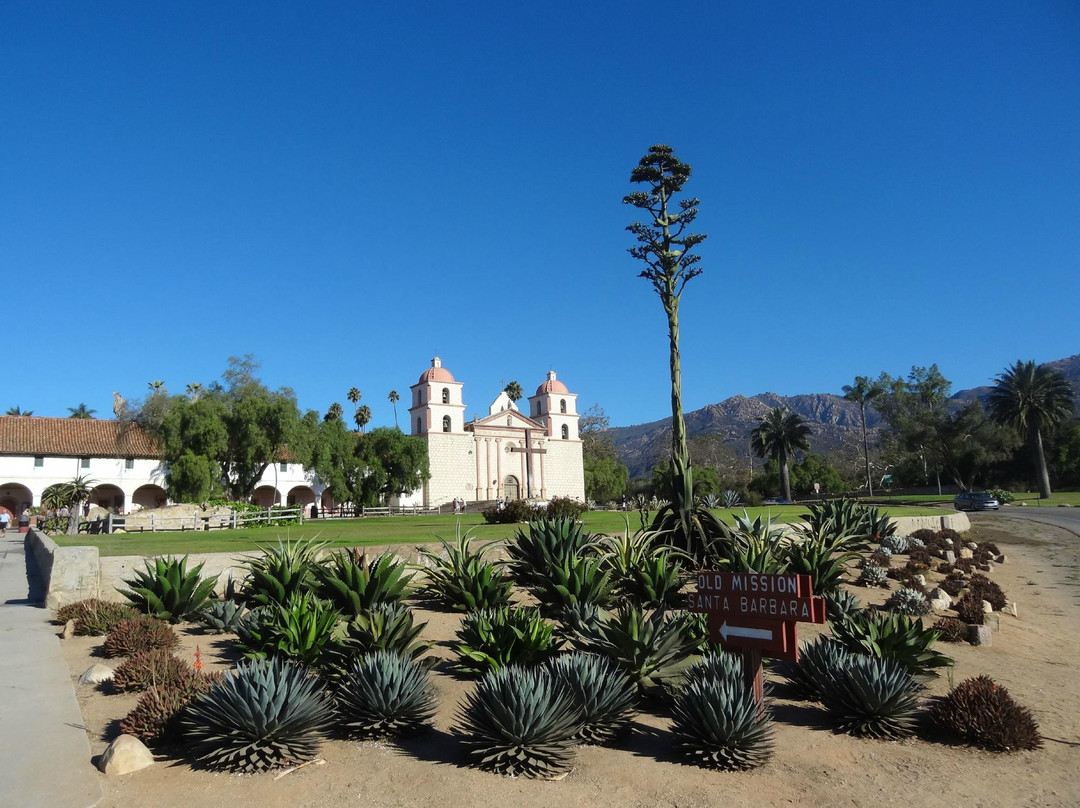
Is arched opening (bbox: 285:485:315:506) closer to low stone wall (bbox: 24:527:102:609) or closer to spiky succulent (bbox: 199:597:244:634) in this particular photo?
low stone wall (bbox: 24:527:102:609)

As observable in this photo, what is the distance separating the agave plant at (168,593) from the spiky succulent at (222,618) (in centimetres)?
34

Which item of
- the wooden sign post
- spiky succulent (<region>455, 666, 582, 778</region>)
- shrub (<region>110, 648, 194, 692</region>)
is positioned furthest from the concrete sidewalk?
the wooden sign post

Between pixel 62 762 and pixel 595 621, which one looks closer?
pixel 62 762

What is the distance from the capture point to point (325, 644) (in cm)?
745

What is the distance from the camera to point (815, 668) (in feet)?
23.5

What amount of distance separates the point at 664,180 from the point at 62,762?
12.7 m

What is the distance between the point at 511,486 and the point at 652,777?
6587 cm

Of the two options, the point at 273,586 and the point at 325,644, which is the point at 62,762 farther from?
the point at 273,586

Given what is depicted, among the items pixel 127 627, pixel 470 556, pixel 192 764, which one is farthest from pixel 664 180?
pixel 192 764

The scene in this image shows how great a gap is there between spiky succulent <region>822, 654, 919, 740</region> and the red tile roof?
2116 inches

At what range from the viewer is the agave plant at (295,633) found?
24.3 ft

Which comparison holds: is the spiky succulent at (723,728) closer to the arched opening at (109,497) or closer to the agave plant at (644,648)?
the agave plant at (644,648)

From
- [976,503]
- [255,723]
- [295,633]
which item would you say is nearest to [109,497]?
[295,633]

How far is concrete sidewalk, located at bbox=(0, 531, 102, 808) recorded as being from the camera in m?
4.88
